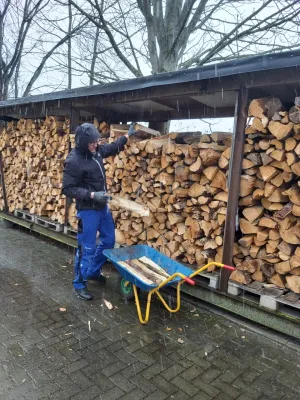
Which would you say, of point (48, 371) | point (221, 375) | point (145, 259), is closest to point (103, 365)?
point (48, 371)

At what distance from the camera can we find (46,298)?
12.9 ft

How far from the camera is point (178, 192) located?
159 inches

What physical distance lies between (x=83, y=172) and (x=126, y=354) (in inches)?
77.5

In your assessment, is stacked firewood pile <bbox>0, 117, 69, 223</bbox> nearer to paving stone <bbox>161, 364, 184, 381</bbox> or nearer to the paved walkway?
the paved walkway

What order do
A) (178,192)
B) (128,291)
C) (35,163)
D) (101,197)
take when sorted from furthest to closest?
(35,163)
(178,192)
(128,291)
(101,197)

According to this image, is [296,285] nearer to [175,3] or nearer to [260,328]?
[260,328]

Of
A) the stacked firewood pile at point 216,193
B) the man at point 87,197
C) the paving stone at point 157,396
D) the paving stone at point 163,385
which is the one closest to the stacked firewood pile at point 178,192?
the stacked firewood pile at point 216,193

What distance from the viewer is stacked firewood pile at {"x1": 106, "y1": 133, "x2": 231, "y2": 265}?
3748mm

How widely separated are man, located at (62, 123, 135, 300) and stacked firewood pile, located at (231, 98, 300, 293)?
5.05 ft

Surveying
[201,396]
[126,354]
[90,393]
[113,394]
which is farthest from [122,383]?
[201,396]

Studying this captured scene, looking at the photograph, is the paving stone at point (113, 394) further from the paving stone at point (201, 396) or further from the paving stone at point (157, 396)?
the paving stone at point (201, 396)

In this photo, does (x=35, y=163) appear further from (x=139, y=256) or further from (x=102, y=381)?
(x=102, y=381)

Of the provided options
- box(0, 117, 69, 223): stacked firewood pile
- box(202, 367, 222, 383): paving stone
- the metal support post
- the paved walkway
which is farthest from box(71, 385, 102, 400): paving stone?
box(0, 117, 69, 223): stacked firewood pile

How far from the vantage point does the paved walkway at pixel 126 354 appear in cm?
248
